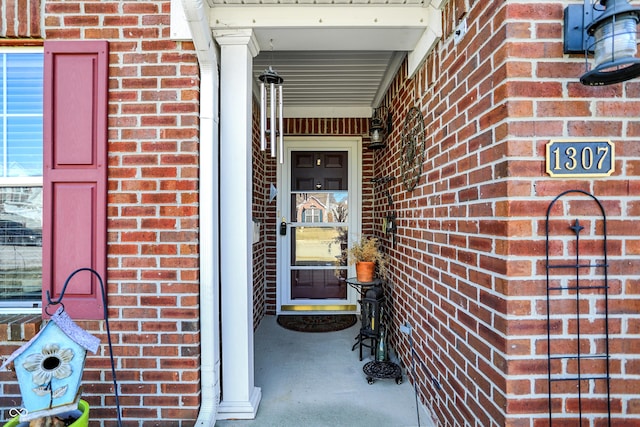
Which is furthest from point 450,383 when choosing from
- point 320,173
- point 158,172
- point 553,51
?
point 320,173

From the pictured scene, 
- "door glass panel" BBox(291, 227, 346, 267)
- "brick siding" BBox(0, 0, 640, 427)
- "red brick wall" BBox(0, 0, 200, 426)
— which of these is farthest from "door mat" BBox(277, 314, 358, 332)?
"red brick wall" BBox(0, 0, 200, 426)

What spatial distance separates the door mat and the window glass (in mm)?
2230

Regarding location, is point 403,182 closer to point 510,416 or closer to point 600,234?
point 600,234

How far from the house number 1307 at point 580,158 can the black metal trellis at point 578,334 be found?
0.08 meters

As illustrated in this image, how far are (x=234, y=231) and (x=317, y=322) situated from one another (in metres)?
2.03

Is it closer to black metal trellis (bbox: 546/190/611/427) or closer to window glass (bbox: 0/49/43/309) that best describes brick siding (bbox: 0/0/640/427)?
black metal trellis (bbox: 546/190/611/427)

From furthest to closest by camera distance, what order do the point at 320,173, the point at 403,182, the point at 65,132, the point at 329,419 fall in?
the point at 320,173
the point at 403,182
the point at 329,419
the point at 65,132

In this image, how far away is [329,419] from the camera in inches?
75.4

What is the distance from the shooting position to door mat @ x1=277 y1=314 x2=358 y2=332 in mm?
3359

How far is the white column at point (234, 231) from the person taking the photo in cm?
191

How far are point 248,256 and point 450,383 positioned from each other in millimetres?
1342

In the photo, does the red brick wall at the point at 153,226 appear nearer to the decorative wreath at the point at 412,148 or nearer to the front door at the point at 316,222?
the decorative wreath at the point at 412,148

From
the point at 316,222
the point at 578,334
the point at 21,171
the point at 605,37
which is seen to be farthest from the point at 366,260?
the point at 21,171

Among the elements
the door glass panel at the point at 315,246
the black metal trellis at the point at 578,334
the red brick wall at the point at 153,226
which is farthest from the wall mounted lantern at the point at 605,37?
the door glass panel at the point at 315,246
